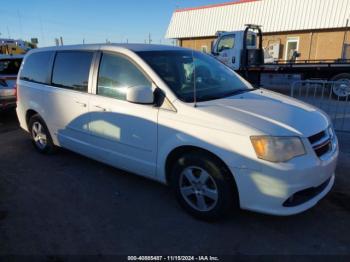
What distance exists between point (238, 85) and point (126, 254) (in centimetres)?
249

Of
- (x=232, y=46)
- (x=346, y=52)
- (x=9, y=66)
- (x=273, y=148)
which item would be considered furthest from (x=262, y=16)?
(x=273, y=148)

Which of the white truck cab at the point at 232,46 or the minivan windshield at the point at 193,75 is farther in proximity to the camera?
the white truck cab at the point at 232,46

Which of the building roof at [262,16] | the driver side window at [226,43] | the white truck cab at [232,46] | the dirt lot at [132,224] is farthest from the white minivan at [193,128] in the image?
the building roof at [262,16]

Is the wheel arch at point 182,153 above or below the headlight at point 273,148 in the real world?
below

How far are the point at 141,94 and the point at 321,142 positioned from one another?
6.03 ft

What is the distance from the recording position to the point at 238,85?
13.2 ft

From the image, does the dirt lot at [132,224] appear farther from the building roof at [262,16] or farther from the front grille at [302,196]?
the building roof at [262,16]

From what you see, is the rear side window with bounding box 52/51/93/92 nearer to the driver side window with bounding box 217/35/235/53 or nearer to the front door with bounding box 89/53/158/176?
the front door with bounding box 89/53/158/176

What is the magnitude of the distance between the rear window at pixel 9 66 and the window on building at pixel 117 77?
17.3ft

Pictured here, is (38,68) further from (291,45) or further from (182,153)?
(291,45)

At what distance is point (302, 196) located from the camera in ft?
9.52

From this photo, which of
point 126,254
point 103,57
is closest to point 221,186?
point 126,254

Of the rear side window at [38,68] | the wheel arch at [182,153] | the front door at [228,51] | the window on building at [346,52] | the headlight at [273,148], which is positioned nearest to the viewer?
the headlight at [273,148]

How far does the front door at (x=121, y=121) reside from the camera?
3395 mm
